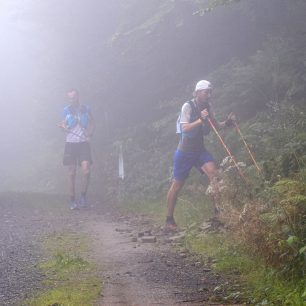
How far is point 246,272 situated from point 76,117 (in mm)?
7036

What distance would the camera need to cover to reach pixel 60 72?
1802 cm

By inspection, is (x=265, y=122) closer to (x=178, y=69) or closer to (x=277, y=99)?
(x=277, y=99)

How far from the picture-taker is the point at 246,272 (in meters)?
5.56

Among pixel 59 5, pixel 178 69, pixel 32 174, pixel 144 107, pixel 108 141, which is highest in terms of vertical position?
pixel 59 5

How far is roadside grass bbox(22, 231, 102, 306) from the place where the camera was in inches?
199

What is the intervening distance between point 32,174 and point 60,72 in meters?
3.85

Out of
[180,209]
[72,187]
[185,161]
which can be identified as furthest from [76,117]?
Answer: [185,161]

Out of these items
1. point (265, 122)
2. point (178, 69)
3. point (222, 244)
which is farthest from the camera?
point (178, 69)

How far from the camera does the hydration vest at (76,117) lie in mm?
11836

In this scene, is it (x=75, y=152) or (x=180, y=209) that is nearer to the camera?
(x=180, y=209)

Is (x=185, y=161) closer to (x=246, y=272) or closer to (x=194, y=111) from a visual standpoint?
(x=194, y=111)

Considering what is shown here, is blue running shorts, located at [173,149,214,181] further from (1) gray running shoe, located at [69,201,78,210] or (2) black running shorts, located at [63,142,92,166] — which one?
(2) black running shorts, located at [63,142,92,166]

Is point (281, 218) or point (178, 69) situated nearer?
point (281, 218)

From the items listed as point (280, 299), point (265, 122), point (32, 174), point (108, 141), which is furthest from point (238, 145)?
point (32, 174)
